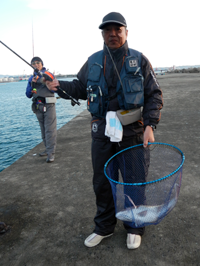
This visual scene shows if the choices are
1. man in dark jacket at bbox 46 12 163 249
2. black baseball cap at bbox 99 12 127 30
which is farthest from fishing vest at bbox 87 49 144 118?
black baseball cap at bbox 99 12 127 30

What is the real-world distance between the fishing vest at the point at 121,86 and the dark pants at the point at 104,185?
0.40m

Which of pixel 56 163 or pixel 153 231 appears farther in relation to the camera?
pixel 56 163

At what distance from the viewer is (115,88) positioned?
8.35 ft

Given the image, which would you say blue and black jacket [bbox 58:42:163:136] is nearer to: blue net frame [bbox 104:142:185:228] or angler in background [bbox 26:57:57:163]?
Result: blue net frame [bbox 104:142:185:228]

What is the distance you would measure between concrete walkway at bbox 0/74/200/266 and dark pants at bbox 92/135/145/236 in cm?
17

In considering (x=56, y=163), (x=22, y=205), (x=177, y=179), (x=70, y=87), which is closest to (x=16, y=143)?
(x=56, y=163)

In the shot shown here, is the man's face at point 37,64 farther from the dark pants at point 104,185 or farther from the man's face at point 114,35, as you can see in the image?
the dark pants at point 104,185

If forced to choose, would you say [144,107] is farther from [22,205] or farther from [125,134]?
[22,205]

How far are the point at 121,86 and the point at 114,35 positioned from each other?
22.3 inches

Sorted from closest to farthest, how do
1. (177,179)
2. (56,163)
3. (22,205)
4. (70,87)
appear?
(177,179) < (70,87) < (22,205) < (56,163)

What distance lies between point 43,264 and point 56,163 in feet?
9.47

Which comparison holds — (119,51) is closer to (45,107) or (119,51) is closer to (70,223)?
(70,223)

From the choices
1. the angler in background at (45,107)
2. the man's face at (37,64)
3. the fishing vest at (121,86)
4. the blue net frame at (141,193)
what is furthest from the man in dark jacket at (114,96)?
the man's face at (37,64)

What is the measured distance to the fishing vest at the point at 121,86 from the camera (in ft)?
7.92
